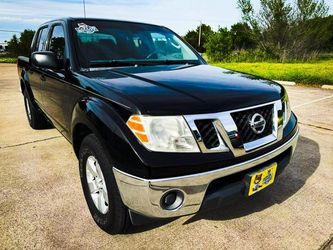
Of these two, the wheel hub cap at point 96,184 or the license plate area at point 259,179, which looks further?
the wheel hub cap at point 96,184

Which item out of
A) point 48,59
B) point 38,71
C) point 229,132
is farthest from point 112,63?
point 38,71

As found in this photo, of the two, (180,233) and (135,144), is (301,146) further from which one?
(135,144)

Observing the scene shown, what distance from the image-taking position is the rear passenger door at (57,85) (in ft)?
8.82

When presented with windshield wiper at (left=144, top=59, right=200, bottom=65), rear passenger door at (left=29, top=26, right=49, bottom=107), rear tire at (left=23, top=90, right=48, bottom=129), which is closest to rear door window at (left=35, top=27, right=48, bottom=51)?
rear passenger door at (left=29, top=26, right=49, bottom=107)

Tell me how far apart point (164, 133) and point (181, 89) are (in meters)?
0.42

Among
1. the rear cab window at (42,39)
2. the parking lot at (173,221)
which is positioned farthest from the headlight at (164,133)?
the rear cab window at (42,39)

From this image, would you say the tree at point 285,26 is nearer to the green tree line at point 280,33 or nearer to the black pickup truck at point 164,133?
the green tree line at point 280,33

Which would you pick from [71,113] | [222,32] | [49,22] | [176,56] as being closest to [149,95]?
[71,113]

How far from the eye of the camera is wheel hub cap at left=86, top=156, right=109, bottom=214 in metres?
2.07

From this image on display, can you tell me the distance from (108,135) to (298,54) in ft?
73.5

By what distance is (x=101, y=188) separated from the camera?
6.93 feet

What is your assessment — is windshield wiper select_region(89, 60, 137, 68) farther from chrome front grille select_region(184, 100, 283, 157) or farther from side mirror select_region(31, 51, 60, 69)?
chrome front grille select_region(184, 100, 283, 157)

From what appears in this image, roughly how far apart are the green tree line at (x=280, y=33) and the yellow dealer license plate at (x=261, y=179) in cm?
1990

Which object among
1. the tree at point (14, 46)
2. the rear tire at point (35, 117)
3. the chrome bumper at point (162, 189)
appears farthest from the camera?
the tree at point (14, 46)
